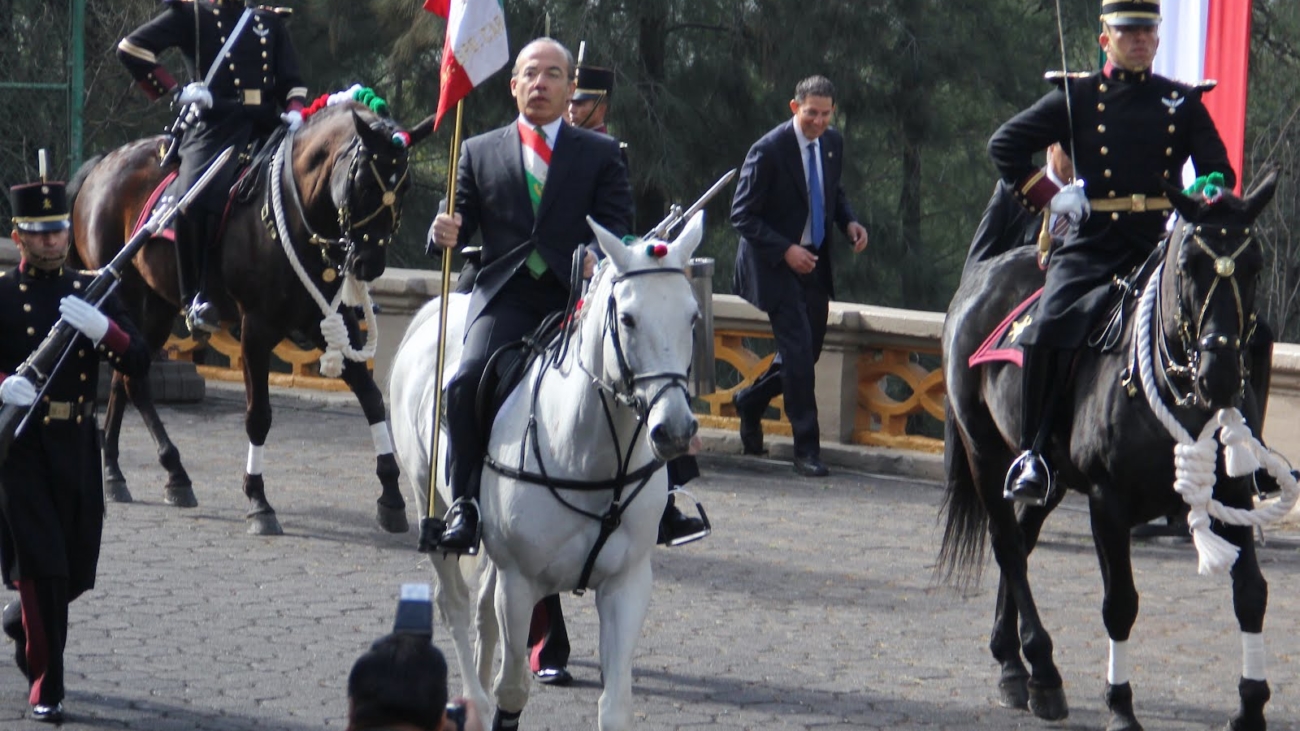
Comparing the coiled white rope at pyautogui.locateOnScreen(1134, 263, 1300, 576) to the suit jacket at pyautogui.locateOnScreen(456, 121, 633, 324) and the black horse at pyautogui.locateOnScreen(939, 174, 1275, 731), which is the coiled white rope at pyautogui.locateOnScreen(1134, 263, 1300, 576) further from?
the suit jacket at pyautogui.locateOnScreen(456, 121, 633, 324)

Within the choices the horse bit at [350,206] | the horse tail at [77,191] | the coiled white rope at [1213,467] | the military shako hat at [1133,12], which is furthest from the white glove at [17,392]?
the horse tail at [77,191]

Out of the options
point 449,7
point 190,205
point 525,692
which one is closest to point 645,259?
point 525,692

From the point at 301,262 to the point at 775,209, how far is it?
3.58m

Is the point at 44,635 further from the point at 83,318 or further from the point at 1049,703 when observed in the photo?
the point at 1049,703

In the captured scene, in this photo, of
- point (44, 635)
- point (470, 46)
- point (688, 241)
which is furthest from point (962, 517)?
point (44, 635)

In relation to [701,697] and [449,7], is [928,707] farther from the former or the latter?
[449,7]

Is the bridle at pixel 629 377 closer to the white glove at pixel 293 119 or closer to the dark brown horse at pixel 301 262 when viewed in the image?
the dark brown horse at pixel 301 262

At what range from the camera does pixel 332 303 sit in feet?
37.6

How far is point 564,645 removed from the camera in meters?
8.41

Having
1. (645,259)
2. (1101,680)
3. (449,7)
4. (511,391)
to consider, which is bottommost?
(1101,680)

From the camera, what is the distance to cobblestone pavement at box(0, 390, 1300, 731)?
26.2ft

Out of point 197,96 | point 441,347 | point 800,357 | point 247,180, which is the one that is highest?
point 197,96

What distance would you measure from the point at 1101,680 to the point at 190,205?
5.89 m

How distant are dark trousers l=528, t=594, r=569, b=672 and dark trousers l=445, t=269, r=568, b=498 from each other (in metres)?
1.20
